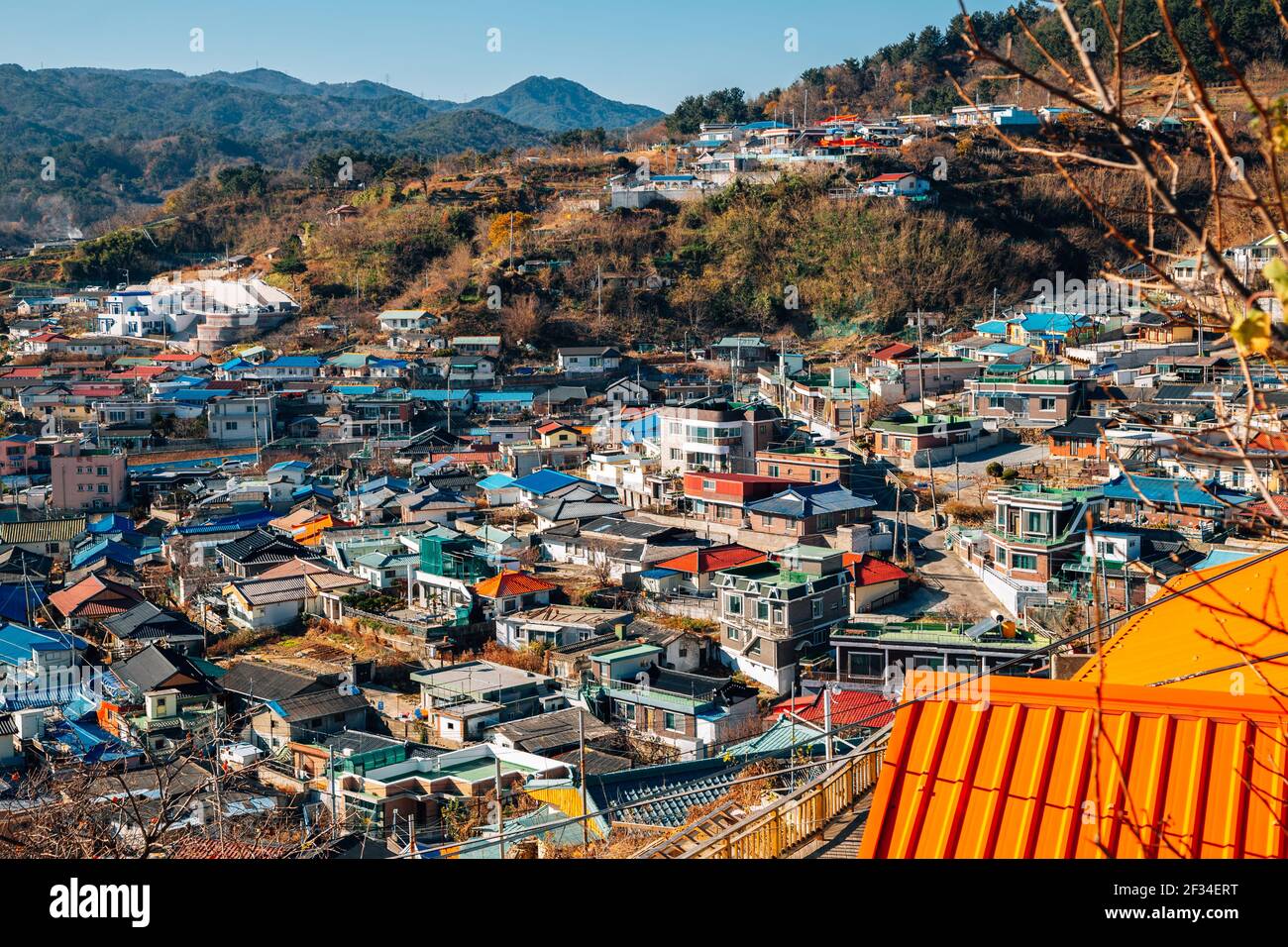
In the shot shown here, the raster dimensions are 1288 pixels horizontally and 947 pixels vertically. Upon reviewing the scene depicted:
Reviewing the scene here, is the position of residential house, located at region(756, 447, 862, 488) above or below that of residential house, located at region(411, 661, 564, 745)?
above

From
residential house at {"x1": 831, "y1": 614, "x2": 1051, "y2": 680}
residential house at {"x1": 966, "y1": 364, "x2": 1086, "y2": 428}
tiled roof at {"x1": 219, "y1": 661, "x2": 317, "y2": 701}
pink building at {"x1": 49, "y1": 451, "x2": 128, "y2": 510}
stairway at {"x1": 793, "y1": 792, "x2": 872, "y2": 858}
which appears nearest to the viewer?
stairway at {"x1": 793, "y1": 792, "x2": 872, "y2": 858}

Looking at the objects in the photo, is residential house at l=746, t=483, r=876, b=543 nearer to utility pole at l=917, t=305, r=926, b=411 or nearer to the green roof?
the green roof

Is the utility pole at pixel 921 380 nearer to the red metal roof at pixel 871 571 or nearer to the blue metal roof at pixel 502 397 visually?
the blue metal roof at pixel 502 397

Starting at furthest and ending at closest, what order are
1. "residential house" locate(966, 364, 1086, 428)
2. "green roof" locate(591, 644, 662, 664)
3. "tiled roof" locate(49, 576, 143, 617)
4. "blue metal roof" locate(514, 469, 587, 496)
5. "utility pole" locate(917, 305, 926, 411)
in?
1. "utility pole" locate(917, 305, 926, 411)
2. "residential house" locate(966, 364, 1086, 428)
3. "blue metal roof" locate(514, 469, 587, 496)
4. "tiled roof" locate(49, 576, 143, 617)
5. "green roof" locate(591, 644, 662, 664)

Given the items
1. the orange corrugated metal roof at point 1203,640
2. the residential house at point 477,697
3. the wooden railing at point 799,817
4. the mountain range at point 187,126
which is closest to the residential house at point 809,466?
the residential house at point 477,697

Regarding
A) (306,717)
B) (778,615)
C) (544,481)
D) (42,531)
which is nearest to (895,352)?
(544,481)

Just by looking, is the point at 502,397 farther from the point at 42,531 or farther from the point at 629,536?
the point at 629,536

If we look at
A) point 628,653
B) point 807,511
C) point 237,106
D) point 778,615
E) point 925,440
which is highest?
point 237,106

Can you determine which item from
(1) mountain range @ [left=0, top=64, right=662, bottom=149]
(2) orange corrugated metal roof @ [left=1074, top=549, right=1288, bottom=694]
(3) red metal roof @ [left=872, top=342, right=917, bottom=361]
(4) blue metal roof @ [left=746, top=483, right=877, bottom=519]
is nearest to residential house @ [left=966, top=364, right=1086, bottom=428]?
(3) red metal roof @ [left=872, top=342, right=917, bottom=361]
